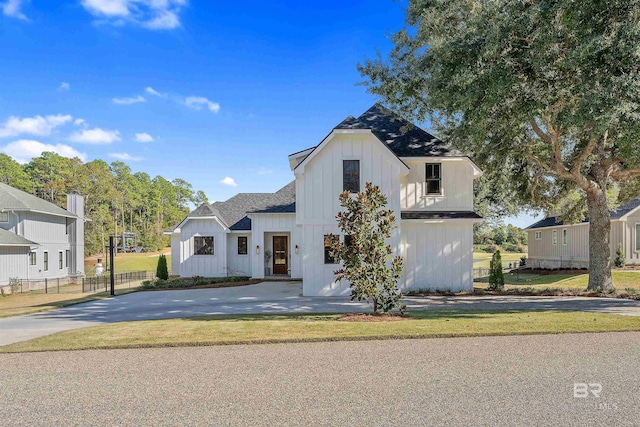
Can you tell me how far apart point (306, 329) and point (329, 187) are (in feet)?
26.5

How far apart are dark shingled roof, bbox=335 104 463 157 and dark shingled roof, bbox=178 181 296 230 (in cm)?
722

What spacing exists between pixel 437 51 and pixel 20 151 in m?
89.3

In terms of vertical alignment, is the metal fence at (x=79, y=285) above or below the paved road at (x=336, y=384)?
below

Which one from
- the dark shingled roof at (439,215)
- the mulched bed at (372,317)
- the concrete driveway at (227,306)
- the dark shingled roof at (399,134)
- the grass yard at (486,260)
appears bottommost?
the grass yard at (486,260)

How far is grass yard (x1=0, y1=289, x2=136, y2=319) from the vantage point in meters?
14.2

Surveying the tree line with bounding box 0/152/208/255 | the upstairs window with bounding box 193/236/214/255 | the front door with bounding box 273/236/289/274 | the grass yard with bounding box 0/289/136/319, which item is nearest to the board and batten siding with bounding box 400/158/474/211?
the front door with bounding box 273/236/289/274

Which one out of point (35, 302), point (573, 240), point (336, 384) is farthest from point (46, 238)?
point (573, 240)

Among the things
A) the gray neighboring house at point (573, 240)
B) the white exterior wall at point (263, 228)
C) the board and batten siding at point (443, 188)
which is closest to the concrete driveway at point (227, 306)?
the board and batten siding at point (443, 188)

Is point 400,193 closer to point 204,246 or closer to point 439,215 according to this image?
point 439,215

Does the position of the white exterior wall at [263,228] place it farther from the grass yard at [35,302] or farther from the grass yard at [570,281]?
the grass yard at [570,281]

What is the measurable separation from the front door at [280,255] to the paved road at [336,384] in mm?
16886

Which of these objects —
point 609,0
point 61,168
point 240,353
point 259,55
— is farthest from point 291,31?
point 61,168

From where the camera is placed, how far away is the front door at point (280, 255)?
81.5 feet

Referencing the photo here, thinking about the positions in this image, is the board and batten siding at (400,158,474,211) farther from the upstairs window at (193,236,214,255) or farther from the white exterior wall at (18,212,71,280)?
the white exterior wall at (18,212,71,280)
